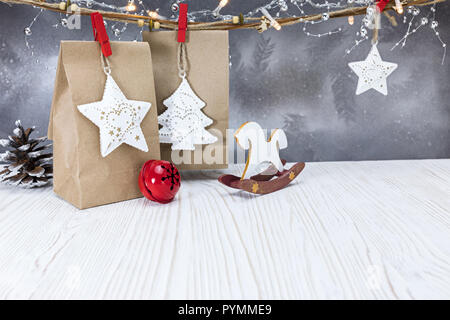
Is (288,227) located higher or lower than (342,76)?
lower

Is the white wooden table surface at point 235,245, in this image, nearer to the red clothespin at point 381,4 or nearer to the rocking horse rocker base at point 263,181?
the rocking horse rocker base at point 263,181

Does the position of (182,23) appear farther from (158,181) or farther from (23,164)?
(23,164)

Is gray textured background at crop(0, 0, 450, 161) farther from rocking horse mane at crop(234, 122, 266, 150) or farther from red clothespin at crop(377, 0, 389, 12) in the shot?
rocking horse mane at crop(234, 122, 266, 150)

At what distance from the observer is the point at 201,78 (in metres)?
0.92

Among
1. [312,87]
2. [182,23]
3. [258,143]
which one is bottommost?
[258,143]

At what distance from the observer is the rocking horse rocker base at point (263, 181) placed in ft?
2.72

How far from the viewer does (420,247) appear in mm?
612

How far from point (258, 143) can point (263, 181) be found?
0.29 ft

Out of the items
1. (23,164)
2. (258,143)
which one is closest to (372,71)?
(258,143)

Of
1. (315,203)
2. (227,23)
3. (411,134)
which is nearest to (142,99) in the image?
(227,23)

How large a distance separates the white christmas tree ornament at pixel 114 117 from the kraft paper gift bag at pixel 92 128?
0.01 metres

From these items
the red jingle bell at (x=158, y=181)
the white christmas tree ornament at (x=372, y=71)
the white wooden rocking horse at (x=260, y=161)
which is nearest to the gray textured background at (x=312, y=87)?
the white christmas tree ornament at (x=372, y=71)

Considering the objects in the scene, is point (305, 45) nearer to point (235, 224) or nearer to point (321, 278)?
point (235, 224)
